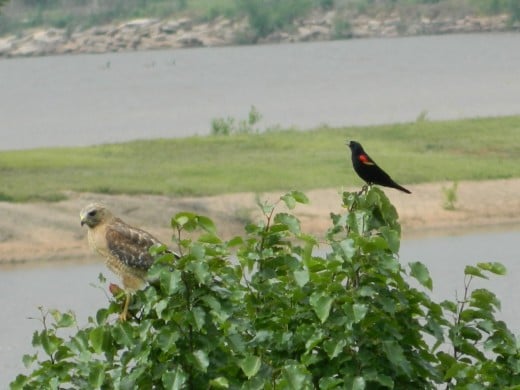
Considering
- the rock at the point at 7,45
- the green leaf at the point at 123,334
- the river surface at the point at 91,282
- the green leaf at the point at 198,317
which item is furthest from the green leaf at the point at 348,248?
the rock at the point at 7,45

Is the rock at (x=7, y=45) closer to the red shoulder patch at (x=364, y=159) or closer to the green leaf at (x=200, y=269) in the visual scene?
the red shoulder patch at (x=364, y=159)

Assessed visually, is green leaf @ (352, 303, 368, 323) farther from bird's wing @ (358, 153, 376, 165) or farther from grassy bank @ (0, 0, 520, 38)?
grassy bank @ (0, 0, 520, 38)

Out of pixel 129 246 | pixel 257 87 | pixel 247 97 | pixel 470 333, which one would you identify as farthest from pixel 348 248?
pixel 257 87

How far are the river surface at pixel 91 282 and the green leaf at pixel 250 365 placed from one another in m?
10.1

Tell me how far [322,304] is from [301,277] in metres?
0.17

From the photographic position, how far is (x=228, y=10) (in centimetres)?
8019

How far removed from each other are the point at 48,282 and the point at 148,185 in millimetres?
4434

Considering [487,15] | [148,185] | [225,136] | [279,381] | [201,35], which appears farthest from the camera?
[201,35]

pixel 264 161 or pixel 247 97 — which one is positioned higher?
pixel 264 161

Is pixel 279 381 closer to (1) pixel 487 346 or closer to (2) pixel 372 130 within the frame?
(1) pixel 487 346

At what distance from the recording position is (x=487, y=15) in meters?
74.1

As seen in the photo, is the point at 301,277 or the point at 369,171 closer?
the point at 301,277

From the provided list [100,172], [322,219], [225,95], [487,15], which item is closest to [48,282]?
[322,219]

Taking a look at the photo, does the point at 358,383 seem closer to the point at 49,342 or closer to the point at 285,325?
the point at 285,325
